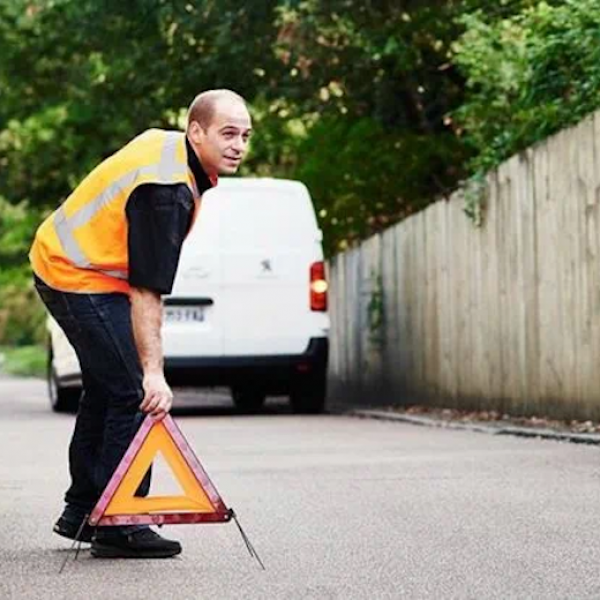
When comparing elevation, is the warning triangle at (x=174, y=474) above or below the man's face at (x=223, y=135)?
below

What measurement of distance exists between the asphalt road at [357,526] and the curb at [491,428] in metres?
0.20

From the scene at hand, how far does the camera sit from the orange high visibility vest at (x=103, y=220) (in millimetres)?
7758

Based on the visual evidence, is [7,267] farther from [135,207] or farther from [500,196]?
[135,207]

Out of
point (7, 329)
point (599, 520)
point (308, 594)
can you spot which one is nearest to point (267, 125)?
point (599, 520)

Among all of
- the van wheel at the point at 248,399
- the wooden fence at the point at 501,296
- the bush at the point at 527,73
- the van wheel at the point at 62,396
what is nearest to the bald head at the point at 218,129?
the wooden fence at the point at 501,296

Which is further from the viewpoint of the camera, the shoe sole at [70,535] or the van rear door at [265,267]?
the van rear door at [265,267]

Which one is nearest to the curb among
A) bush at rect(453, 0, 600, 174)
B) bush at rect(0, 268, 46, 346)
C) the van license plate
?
the van license plate

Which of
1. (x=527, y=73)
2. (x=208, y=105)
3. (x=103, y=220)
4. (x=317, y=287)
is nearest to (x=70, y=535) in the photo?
(x=103, y=220)

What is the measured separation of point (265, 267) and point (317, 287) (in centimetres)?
49

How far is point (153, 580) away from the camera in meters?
7.45

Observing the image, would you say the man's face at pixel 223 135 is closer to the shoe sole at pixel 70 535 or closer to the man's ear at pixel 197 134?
the man's ear at pixel 197 134

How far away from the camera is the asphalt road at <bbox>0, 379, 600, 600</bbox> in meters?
7.24

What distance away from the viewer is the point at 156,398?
25.5ft

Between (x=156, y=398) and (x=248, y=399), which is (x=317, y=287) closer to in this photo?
(x=248, y=399)
